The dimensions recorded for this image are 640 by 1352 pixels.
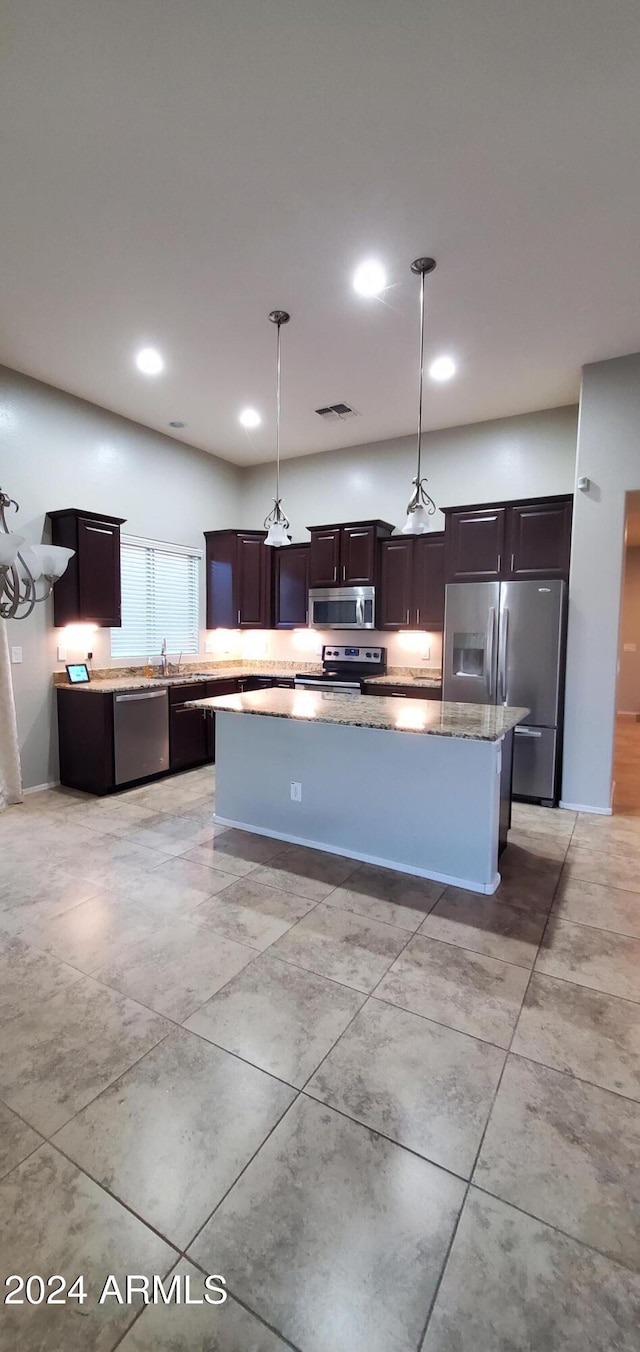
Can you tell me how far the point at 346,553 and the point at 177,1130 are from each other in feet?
15.8

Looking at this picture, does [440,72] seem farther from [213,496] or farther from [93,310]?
[213,496]

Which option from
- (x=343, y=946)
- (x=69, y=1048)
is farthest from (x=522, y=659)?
(x=69, y=1048)

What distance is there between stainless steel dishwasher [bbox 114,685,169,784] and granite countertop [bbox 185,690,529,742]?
122cm

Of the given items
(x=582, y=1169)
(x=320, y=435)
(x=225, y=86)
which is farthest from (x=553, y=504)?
(x=582, y=1169)

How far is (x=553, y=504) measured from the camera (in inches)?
164

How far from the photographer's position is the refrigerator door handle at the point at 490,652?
432 centimetres

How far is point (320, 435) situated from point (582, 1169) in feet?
18.4

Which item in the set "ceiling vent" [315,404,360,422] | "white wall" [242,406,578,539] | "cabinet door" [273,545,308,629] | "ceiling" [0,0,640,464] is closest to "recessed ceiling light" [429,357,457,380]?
"ceiling" [0,0,640,464]

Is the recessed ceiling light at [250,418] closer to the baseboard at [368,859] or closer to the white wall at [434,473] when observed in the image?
the white wall at [434,473]

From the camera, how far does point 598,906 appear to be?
2738 millimetres

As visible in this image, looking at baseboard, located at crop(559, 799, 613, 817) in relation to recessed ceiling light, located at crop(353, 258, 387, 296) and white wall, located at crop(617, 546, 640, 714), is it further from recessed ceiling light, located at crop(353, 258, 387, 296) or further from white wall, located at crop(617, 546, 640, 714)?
white wall, located at crop(617, 546, 640, 714)

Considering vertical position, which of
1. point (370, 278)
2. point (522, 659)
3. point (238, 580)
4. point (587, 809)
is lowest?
point (587, 809)

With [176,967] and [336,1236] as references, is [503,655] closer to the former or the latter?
[176,967]

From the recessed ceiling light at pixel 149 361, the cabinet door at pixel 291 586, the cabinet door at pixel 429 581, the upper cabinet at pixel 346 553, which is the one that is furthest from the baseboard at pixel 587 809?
the recessed ceiling light at pixel 149 361
